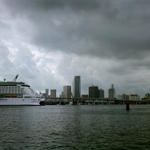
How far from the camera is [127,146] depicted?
79.0 feet

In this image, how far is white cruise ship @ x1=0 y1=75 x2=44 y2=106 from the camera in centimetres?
17562

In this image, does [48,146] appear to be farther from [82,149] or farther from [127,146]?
[127,146]

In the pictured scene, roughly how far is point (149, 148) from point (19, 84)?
181 m

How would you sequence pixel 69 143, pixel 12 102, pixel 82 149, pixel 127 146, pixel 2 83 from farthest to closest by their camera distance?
pixel 2 83, pixel 12 102, pixel 69 143, pixel 127 146, pixel 82 149

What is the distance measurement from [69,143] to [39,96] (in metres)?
171

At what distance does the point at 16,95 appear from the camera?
18150 cm

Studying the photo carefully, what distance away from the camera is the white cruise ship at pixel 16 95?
17562 centimetres

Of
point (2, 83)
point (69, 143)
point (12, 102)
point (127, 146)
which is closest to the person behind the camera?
point (127, 146)

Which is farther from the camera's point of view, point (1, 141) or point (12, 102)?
point (12, 102)

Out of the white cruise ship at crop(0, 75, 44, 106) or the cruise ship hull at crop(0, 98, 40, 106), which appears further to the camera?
the white cruise ship at crop(0, 75, 44, 106)

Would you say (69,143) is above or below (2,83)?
below

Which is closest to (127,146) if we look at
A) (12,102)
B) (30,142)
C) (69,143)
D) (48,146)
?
(69,143)

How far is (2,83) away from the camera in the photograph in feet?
629

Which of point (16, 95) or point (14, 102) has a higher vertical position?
point (16, 95)
